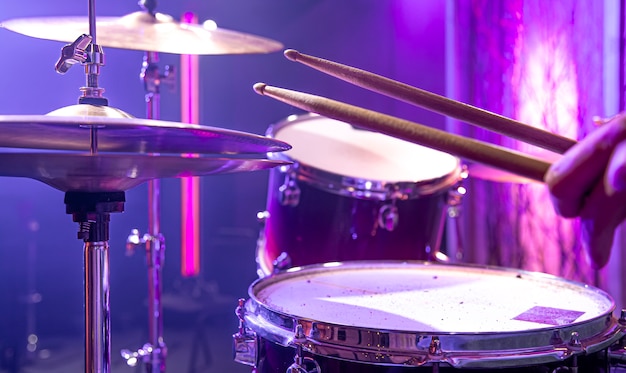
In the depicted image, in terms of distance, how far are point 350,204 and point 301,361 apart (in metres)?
0.88

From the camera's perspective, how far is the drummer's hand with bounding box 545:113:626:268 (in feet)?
1.45

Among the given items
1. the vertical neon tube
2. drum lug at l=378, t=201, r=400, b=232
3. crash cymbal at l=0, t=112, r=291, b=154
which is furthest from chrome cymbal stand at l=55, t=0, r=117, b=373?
the vertical neon tube

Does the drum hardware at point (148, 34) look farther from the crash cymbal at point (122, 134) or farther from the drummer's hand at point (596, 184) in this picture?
the drummer's hand at point (596, 184)

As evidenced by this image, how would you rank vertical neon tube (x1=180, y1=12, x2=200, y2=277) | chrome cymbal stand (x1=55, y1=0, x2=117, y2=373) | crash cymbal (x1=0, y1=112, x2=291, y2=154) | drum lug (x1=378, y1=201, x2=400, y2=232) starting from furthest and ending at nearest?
1. vertical neon tube (x1=180, y1=12, x2=200, y2=277)
2. drum lug (x1=378, y1=201, x2=400, y2=232)
3. chrome cymbal stand (x1=55, y1=0, x2=117, y2=373)
4. crash cymbal (x1=0, y1=112, x2=291, y2=154)

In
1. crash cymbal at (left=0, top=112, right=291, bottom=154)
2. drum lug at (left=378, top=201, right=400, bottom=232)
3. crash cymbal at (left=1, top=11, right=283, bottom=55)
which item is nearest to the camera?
crash cymbal at (left=0, top=112, right=291, bottom=154)

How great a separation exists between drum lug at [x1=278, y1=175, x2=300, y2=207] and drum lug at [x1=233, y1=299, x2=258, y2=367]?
28.4 inches

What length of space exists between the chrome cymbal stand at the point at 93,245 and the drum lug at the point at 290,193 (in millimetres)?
805

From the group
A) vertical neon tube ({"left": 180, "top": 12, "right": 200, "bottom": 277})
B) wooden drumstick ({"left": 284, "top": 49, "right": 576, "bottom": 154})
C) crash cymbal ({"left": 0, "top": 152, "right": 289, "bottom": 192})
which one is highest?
wooden drumstick ({"left": 284, "top": 49, "right": 576, "bottom": 154})

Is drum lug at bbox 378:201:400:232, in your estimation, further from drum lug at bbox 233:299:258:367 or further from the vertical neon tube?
the vertical neon tube

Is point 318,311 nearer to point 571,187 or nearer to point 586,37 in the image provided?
point 571,187

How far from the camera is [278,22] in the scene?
2.95m

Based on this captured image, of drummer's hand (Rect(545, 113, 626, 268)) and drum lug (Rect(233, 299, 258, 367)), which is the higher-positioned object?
drummer's hand (Rect(545, 113, 626, 268))

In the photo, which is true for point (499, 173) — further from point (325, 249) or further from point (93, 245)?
point (93, 245)

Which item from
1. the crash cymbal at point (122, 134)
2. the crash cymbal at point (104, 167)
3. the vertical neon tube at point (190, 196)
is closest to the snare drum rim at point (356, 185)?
the crash cymbal at point (122, 134)
